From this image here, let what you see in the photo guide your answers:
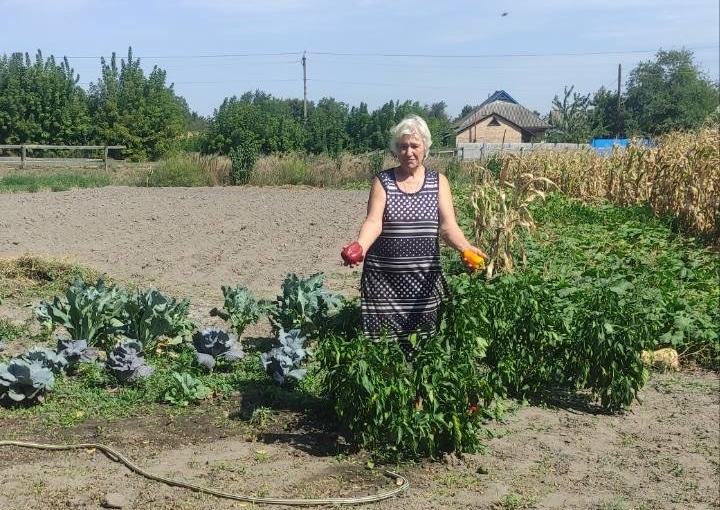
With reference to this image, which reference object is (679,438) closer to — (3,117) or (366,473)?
(366,473)

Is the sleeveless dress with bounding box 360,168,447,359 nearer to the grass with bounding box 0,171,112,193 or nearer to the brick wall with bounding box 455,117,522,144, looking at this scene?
the grass with bounding box 0,171,112,193

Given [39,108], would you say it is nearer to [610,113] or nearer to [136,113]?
[136,113]

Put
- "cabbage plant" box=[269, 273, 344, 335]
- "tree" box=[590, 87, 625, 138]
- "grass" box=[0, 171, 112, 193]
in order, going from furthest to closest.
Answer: "tree" box=[590, 87, 625, 138], "grass" box=[0, 171, 112, 193], "cabbage plant" box=[269, 273, 344, 335]

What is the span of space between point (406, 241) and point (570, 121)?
36572 millimetres

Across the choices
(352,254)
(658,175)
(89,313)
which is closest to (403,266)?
(352,254)

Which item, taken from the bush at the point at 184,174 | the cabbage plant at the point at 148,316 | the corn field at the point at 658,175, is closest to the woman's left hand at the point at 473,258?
the cabbage plant at the point at 148,316

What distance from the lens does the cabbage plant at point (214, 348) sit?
557 centimetres

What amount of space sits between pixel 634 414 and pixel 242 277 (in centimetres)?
492

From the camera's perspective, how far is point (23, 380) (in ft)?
15.6

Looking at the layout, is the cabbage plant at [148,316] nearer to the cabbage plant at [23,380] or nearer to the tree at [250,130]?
the cabbage plant at [23,380]

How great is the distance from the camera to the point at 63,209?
47.0 ft

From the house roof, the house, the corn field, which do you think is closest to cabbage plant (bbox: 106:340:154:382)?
the corn field

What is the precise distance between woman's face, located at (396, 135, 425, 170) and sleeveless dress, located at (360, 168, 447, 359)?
0.11 m

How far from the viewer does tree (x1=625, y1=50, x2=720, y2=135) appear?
53094 millimetres
